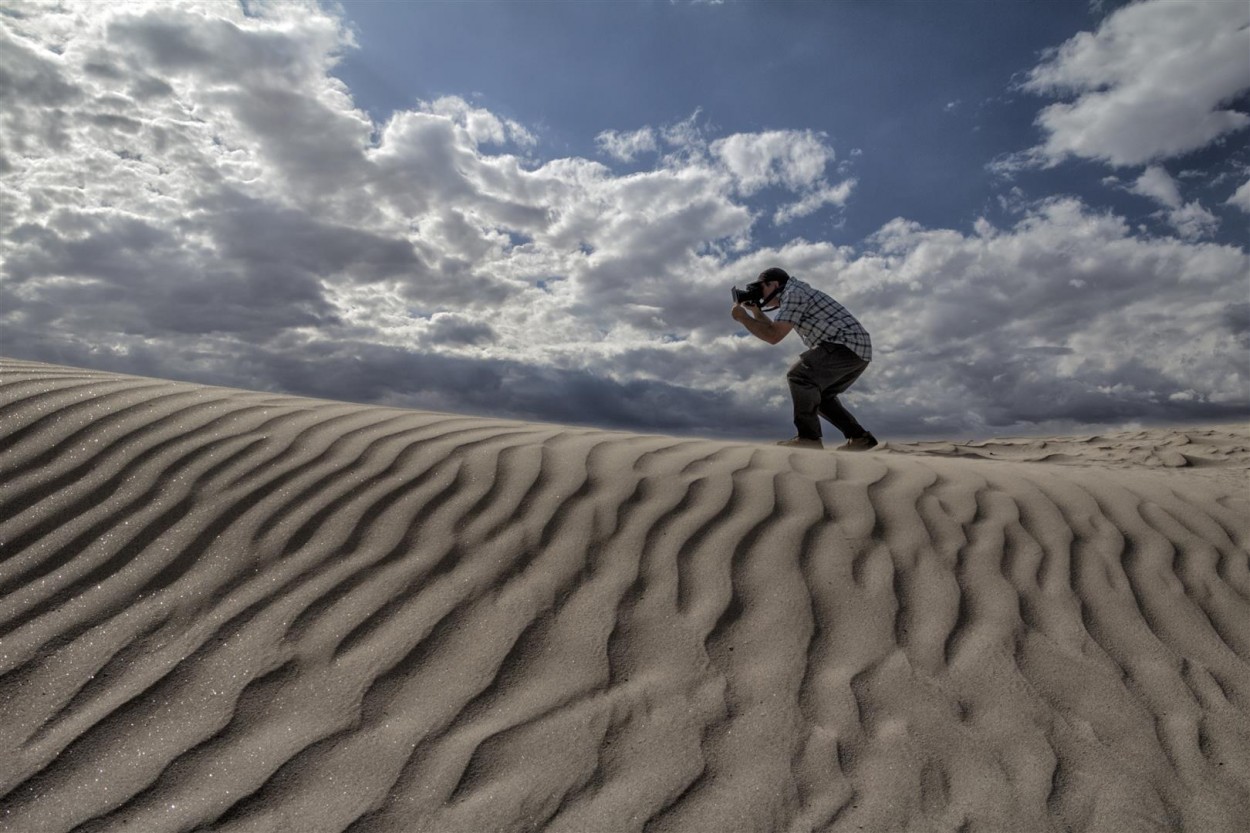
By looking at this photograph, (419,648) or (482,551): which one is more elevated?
(482,551)

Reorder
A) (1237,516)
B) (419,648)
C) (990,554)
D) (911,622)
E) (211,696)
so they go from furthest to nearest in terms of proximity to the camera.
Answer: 1. (1237,516)
2. (990,554)
3. (911,622)
4. (419,648)
5. (211,696)

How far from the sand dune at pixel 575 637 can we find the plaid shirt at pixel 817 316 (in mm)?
2689

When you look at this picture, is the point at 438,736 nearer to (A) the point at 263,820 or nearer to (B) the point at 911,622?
(A) the point at 263,820

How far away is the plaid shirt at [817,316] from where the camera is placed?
612 centimetres

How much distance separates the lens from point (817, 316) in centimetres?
612

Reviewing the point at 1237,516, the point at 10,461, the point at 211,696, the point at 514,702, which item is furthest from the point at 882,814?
the point at 10,461

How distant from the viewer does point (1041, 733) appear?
214 centimetres

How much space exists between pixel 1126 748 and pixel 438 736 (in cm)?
191

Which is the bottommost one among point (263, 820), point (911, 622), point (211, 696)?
point (263, 820)

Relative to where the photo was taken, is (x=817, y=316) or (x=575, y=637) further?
(x=817, y=316)

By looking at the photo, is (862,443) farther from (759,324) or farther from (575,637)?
(575,637)

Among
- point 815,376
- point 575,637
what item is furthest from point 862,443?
point 575,637

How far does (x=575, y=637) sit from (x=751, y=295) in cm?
422

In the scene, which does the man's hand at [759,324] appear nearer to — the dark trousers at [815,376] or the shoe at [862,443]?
the dark trousers at [815,376]
